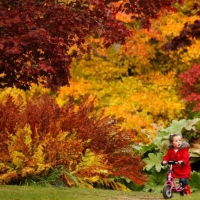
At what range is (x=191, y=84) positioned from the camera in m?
18.1

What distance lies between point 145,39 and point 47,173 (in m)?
11.0

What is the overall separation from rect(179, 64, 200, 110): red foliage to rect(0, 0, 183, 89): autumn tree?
354 inches

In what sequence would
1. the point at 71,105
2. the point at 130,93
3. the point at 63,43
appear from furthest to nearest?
the point at 130,93 → the point at 71,105 → the point at 63,43

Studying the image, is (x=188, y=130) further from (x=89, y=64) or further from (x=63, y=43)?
(x=89, y=64)

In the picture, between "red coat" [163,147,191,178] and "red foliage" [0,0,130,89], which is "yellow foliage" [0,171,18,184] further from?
"red coat" [163,147,191,178]

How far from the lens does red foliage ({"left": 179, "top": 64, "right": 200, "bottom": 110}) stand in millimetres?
17837

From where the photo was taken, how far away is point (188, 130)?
45.4ft

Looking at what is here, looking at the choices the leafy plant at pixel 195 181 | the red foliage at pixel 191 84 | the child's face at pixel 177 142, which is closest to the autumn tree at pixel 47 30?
the child's face at pixel 177 142

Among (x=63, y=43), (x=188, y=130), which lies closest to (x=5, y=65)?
(x=63, y=43)

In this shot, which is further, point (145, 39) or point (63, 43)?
point (145, 39)

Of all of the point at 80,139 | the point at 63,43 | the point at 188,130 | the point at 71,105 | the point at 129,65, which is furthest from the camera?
the point at 129,65

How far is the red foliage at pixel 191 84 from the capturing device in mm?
17837

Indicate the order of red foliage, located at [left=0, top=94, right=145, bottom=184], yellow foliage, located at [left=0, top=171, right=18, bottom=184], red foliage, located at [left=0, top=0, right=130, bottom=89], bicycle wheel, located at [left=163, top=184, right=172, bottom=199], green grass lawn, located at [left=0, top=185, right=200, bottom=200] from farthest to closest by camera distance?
red foliage, located at [left=0, top=94, right=145, bottom=184]
yellow foliage, located at [left=0, top=171, right=18, bottom=184]
bicycle wheel, located at [left=163, top=184, right=172, bottom=199]
green grass lawn, located at [left=0, top=185, right=200, bottom=200]
red foliage, located at [left=0, top=0, right=130, bottom=89]

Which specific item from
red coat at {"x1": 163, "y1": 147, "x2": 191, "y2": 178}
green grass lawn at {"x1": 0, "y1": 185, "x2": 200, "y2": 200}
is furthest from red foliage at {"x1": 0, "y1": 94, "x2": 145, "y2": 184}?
red coat at {"x1": 163, "y1": 147, "x2": 191, "y2": 178}
